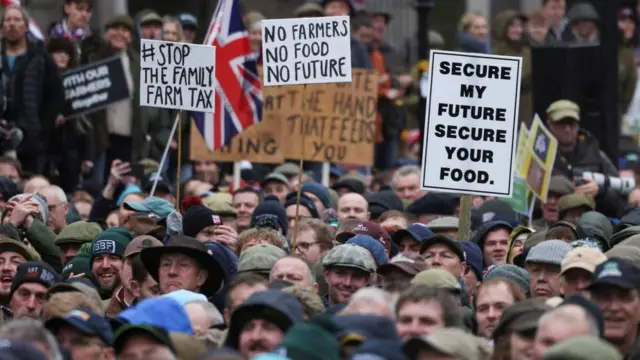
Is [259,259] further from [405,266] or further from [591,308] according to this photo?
[591,308]

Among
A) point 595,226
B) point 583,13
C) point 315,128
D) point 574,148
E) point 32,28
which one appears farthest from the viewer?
point 583,13

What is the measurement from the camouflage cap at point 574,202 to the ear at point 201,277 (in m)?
5.19

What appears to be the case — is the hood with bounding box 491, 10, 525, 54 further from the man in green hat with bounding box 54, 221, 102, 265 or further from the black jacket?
the man in green hat with bounding box 54, 221, 102, 265

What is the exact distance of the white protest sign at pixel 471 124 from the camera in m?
15.1

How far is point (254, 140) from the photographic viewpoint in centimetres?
2055

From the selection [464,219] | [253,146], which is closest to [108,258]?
[464,219]

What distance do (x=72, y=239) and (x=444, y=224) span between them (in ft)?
9.10

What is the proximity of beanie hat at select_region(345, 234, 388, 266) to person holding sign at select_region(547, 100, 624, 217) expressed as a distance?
201 inches

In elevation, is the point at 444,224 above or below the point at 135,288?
above

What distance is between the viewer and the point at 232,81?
18.8m

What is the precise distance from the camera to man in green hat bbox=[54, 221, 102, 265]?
607 inches

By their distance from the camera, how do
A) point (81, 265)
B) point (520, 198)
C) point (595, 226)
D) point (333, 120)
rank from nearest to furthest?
point (81, 265)
point (595, 226)
point (520, 198)
point (333, 120)

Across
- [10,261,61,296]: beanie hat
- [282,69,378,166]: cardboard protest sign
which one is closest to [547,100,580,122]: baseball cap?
[282,69,378,166]: cardboard protest sign

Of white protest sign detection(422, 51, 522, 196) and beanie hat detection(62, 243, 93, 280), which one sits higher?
white protest sign detection(422, 51, 522, 196)
